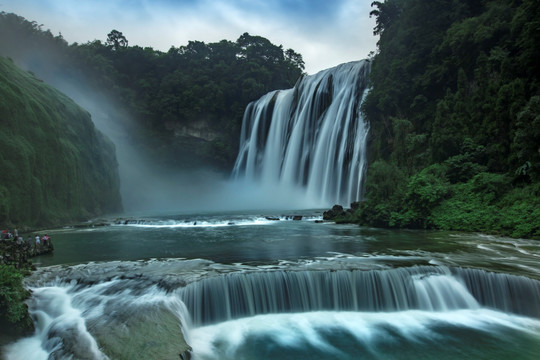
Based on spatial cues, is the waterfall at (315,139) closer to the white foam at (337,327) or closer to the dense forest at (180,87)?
the dense forest at (180,87)

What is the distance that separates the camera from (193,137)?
2116 inches

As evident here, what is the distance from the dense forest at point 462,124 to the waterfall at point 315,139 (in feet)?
13.8

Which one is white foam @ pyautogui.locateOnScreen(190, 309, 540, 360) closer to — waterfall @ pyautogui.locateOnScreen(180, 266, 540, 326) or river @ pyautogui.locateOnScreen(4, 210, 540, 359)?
river @ pyautogui.locateOnScreen(4, 210, 540, 359)

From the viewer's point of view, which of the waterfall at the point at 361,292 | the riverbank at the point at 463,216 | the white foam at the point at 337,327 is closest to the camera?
the white foam at the point at 337,327

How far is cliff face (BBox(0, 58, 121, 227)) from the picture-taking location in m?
19.2

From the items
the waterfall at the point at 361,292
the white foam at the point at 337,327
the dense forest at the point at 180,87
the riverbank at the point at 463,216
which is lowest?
the white foam at the point at 337,327

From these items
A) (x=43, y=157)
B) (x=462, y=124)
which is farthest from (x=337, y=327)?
(x=43, y=157)

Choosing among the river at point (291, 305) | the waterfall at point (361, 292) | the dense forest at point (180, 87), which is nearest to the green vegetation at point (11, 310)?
the river at point (291, 305)

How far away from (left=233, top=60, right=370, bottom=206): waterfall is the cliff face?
1870 cm

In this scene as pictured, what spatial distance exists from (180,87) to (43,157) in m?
34.2

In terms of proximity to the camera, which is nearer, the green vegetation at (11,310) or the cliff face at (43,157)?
the green vegetation at (11,310)

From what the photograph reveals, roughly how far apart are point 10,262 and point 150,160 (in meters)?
46.3

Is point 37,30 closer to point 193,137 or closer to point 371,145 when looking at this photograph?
point 193,137

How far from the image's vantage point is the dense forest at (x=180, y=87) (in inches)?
1944
